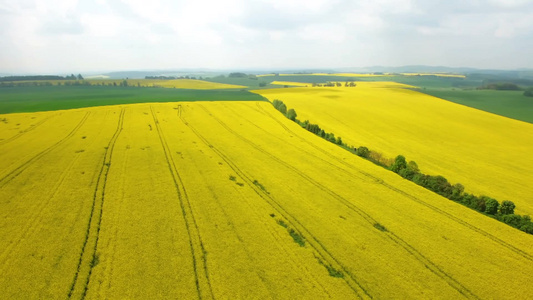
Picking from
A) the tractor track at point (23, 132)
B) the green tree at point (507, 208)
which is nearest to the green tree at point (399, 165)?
the green tree at point (507, 208)

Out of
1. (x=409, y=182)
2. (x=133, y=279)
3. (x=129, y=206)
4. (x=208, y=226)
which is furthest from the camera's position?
(x=409, y=182)

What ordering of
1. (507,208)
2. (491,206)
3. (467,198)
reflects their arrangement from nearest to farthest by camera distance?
(507,208)
(491,206)
(467,198)

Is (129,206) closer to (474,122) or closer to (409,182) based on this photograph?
(409,182)

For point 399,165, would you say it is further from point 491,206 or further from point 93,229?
point 93,229

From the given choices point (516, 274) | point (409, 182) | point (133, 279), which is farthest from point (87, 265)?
point (409, 182)

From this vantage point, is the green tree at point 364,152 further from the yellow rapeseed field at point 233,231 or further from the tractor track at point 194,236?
the tractor track at point 194,236

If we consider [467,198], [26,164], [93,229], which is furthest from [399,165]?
[26,164]
